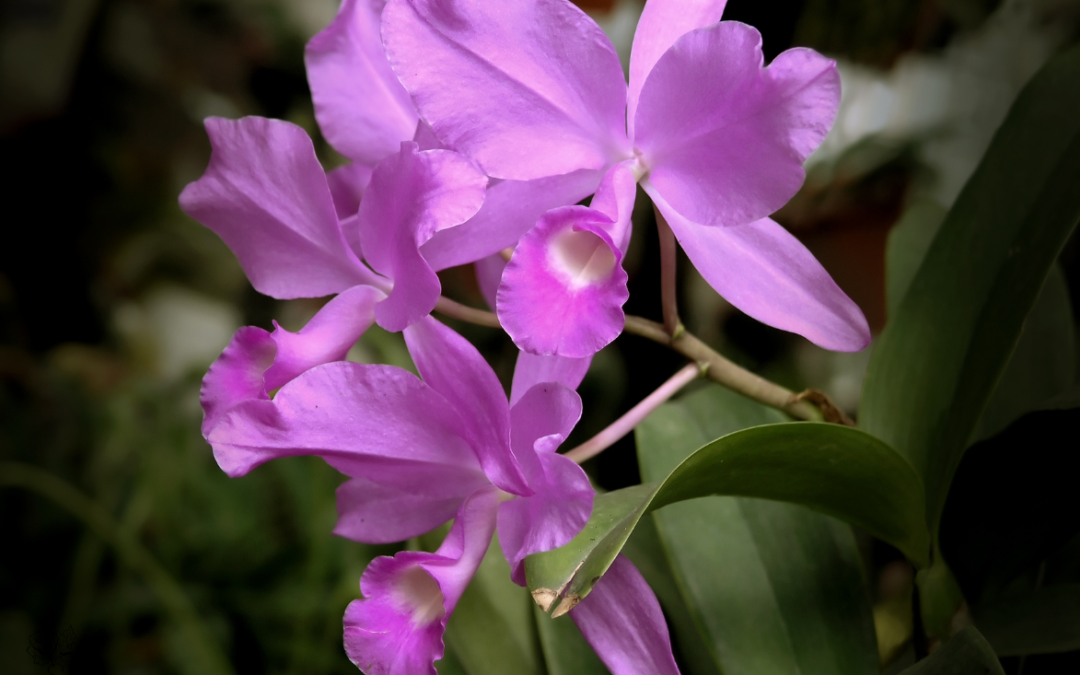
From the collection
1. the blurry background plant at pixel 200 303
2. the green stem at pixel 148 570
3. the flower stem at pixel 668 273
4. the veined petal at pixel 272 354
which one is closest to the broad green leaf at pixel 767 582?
the blurry background plant at pixel 200 303

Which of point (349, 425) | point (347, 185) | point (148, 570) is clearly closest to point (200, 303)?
point (148, 570)

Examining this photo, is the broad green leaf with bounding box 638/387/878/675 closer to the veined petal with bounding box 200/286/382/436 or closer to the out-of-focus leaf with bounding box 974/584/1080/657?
the out-of-focus leaf with bounding box 974/584/1080/657


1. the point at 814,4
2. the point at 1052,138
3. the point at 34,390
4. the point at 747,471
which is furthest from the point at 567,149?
the point at 34,390

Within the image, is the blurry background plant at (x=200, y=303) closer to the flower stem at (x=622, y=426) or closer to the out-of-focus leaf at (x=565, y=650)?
the out-of-focus leaf at (x=565, y=650)

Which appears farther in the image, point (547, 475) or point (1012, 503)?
point (1012, 503)

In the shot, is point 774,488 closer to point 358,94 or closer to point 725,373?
point 725,373

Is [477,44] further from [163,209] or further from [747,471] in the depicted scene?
[163,209]

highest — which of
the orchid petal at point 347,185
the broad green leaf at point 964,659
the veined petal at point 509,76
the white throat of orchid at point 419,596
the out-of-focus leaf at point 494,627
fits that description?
the veined petal at point 509,76

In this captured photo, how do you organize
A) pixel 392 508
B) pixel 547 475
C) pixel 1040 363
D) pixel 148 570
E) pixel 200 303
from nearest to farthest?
1. pixel 547 475
2. pixel 392 508
3. pixel 1040 363
4. pixel 148 570
5. pixel 200 303
